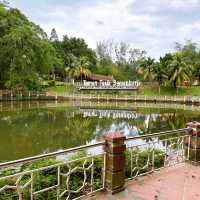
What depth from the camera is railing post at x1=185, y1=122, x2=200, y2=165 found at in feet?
20.6

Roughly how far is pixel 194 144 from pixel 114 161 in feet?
8.49

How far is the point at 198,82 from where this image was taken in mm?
48656

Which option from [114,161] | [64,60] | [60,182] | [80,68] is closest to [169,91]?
[80,68]

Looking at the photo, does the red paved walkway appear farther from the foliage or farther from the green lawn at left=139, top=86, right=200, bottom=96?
the green lawn at left=139, top=86, right=200, bottom=96

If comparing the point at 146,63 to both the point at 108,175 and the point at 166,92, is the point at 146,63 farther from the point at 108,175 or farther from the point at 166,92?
the point at 108,175

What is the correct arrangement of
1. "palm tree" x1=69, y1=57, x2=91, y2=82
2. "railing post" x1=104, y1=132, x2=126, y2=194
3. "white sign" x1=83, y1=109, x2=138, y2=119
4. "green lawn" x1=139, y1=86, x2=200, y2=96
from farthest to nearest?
"palm tree" x1=69, y1=57, x2=91, y2=82
"green lawn" x1=139, y1=86, x2=200, y2=96
"white sign" x1=83, y1=109, x2=138, y2=119
"railing post" x1=104, y1=132, x2=126, y2=194

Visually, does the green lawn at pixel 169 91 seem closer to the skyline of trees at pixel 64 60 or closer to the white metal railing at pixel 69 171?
the skyline of trees at pixel 64 60

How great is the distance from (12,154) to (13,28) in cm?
2796

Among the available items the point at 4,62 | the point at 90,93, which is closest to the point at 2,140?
the point at 4,62

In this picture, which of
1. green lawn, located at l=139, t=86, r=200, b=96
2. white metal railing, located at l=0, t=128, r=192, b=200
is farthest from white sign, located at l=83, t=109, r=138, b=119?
green lawn, located at l=139, t=86, r=200, b=96

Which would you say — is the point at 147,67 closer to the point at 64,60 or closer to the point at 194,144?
the point at 64,60

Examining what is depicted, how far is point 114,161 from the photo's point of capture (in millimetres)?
4543

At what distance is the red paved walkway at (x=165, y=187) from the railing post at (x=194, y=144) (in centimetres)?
33

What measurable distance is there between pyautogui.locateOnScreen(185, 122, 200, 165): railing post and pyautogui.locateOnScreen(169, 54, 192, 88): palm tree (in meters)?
35.4
